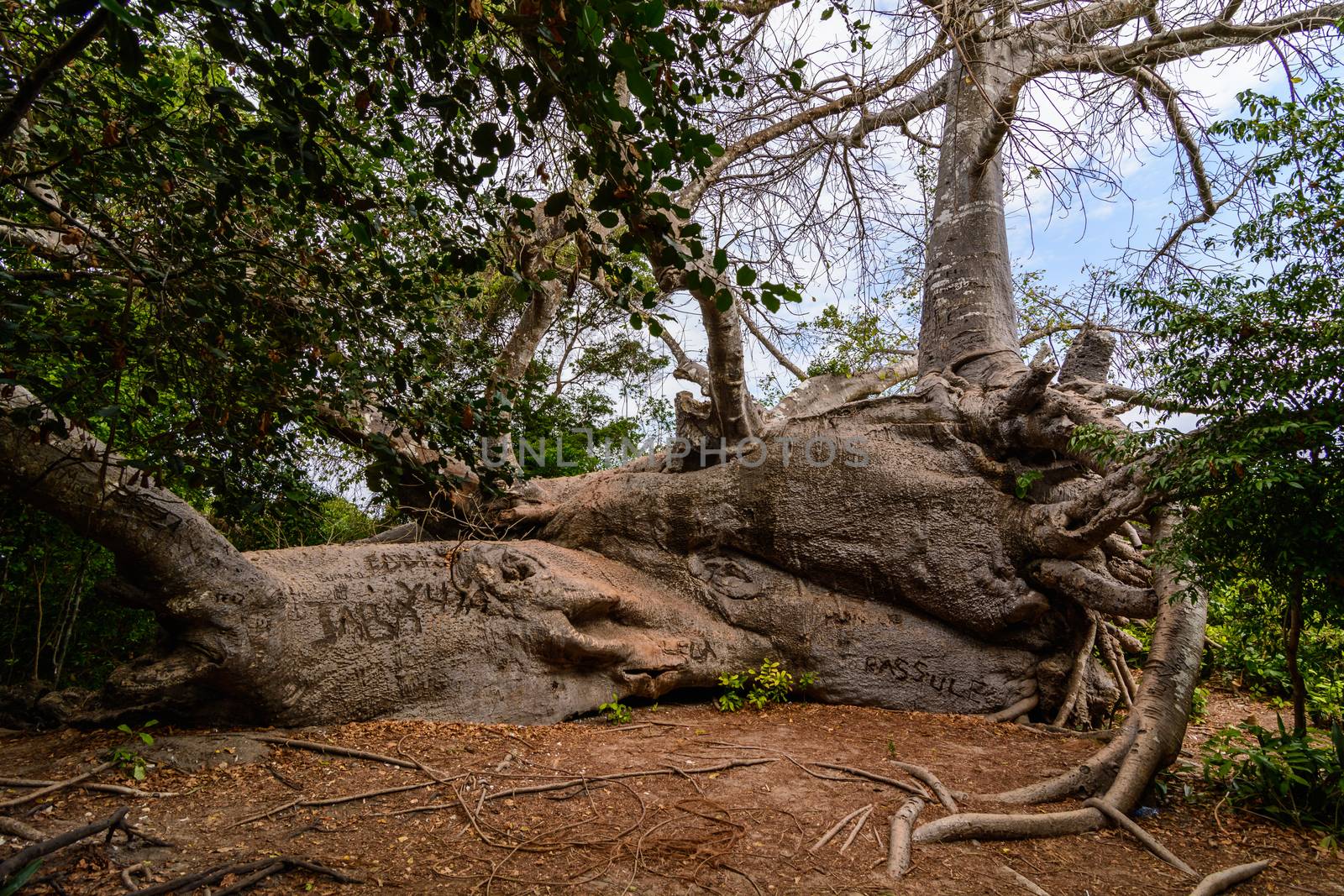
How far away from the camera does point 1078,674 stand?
539 cm

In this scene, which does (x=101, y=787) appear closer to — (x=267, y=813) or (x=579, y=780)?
(x=267, y=813)

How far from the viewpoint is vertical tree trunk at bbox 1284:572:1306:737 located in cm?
361

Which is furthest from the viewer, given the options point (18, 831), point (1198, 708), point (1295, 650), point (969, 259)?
point (969, 259)

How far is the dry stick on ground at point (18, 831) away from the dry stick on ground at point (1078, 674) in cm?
580

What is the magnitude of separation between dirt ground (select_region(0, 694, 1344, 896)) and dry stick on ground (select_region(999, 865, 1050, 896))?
4 cm

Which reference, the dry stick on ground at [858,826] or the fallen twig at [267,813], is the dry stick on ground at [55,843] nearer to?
the fallen twig at [267,813]

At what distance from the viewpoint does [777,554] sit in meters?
6.16

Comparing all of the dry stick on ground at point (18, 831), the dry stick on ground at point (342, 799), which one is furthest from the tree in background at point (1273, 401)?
the dry stick on ground at point (18, 831)

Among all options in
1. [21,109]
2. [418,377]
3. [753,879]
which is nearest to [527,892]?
[753,879]

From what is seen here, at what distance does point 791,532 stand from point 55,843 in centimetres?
482

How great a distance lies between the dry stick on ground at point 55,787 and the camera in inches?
121

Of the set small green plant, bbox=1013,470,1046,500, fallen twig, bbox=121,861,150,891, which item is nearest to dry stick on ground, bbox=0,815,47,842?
fallen twig, bbox=121,861,150,891

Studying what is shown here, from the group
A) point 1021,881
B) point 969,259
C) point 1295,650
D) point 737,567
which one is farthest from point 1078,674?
point 969,259

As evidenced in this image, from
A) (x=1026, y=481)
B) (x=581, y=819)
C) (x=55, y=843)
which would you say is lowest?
(x=581, y=819)
